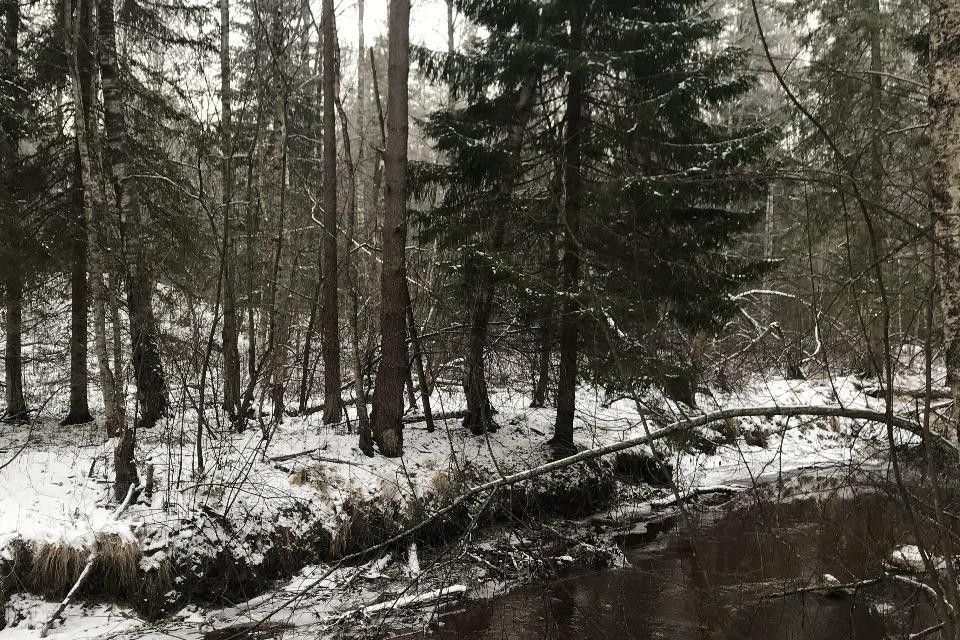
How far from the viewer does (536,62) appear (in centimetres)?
922

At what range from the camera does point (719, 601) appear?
5.02 metres

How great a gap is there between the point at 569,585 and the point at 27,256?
9244 millimetres

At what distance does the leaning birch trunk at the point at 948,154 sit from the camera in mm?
3137

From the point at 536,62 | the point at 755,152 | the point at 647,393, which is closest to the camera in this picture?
the point at 647,393

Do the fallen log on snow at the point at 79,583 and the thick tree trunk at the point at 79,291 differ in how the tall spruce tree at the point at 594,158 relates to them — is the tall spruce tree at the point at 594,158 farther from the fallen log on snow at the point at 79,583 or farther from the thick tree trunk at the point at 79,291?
the thick tree trunk at the point at 79,291

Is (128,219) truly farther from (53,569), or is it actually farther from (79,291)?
(53,569)

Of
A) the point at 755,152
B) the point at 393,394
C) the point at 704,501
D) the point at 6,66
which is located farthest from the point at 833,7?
the point at 6,66

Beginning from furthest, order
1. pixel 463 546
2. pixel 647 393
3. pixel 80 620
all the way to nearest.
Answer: pixel 647 393 → pixel 80 620 → pixel 463 546

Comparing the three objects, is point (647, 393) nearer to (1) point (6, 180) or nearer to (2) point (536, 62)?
(2) point (536, 62)

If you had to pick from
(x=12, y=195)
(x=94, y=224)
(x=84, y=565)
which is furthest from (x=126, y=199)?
(x=84, y=565)

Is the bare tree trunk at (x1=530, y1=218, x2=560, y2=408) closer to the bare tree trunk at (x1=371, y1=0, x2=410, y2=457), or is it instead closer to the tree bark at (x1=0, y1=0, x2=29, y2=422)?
the bare tree trunk at (x1=371, y1=0, x2=410, y2=457)

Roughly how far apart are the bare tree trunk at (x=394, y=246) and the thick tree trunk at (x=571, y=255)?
7.59 feet

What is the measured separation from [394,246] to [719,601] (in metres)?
5.82

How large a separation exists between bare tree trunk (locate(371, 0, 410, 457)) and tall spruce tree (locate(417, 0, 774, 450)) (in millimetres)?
736
